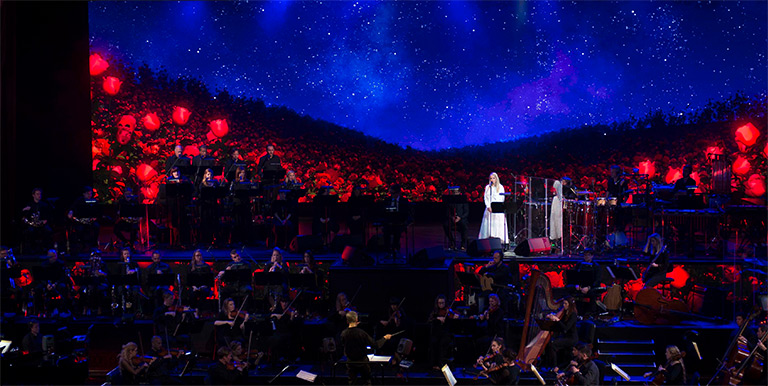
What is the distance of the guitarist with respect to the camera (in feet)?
43.7

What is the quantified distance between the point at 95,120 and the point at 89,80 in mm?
1613

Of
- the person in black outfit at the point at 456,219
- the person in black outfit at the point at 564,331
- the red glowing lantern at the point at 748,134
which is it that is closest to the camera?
the person in black outfit at the point at 564,331

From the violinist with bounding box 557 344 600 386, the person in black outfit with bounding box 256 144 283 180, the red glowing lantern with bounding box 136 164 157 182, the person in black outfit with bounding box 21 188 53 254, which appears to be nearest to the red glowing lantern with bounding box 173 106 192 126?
the red glowing lantern with bounding box 136 164 157 182

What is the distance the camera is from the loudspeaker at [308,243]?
14492 mm

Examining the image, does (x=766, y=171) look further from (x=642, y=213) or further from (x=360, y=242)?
(x=360, y=242)

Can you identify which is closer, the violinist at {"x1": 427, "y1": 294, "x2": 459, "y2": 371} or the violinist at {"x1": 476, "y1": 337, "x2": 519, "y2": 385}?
the violinist at {"x1": 476, "y1": 337, "x2": 519, "y2": 385}

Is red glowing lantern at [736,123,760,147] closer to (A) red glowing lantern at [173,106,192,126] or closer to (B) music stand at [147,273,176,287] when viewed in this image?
(B) music stand at [147,273,176,287]

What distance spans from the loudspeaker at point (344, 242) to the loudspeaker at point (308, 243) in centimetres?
26

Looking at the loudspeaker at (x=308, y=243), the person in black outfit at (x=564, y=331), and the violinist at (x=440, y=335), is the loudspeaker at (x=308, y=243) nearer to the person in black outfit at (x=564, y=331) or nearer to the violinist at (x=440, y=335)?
the violinist at (x=440, y=335)

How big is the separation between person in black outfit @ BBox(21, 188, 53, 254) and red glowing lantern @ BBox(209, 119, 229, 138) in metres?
4.48

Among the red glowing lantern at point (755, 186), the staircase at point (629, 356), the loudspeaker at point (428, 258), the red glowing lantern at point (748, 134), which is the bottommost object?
the staircase at point (629, 356)

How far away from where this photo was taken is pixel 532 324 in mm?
12578

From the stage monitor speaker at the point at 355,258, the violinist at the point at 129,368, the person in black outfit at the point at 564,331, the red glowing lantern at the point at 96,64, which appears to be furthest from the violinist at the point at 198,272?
the red glowing lantern at the point at 96,64

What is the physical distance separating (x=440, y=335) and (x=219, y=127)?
8.57 metres
